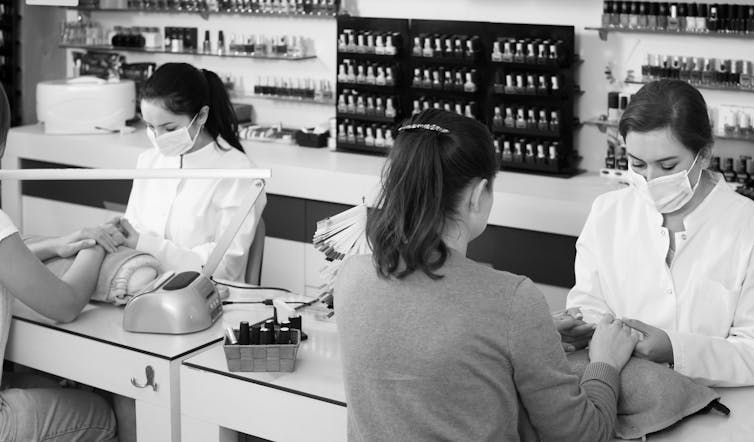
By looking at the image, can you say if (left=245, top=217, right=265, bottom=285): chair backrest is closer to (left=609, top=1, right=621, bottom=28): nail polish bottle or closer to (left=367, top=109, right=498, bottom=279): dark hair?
(left=367, top=109, right=498, bottom=279): dark hair

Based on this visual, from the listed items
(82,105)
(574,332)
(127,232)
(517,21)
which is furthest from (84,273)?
(82,105)

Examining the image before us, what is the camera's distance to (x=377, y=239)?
5.52ft

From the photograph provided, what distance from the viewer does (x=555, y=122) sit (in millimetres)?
4348

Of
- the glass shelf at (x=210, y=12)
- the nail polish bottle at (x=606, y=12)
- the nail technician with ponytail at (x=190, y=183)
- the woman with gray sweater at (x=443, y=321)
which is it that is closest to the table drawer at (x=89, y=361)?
the nail technician with ponytail at (x=190, y=183)

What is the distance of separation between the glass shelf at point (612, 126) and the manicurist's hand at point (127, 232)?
7.41 ft

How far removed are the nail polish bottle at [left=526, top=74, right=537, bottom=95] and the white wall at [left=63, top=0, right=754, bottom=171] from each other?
0.28m

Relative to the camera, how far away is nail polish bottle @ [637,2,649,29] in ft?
13.7

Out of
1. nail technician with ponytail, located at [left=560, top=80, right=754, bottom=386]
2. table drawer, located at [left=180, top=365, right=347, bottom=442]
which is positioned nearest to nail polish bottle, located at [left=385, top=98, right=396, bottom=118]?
nail technician with ponytail, located at [left=560, top=80, right=754, bottom=386]

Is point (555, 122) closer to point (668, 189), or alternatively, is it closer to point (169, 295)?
point (668, 189)

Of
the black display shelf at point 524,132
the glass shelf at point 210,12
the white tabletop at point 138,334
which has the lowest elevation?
the white tabletop at point 138,334

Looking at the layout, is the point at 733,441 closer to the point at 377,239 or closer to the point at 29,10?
the point at 377,239

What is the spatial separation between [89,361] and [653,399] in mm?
1408

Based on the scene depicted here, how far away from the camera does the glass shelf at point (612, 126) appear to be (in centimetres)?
407

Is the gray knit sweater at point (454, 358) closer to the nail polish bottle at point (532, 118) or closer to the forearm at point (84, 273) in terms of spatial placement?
the forearm at point (84, 273)
